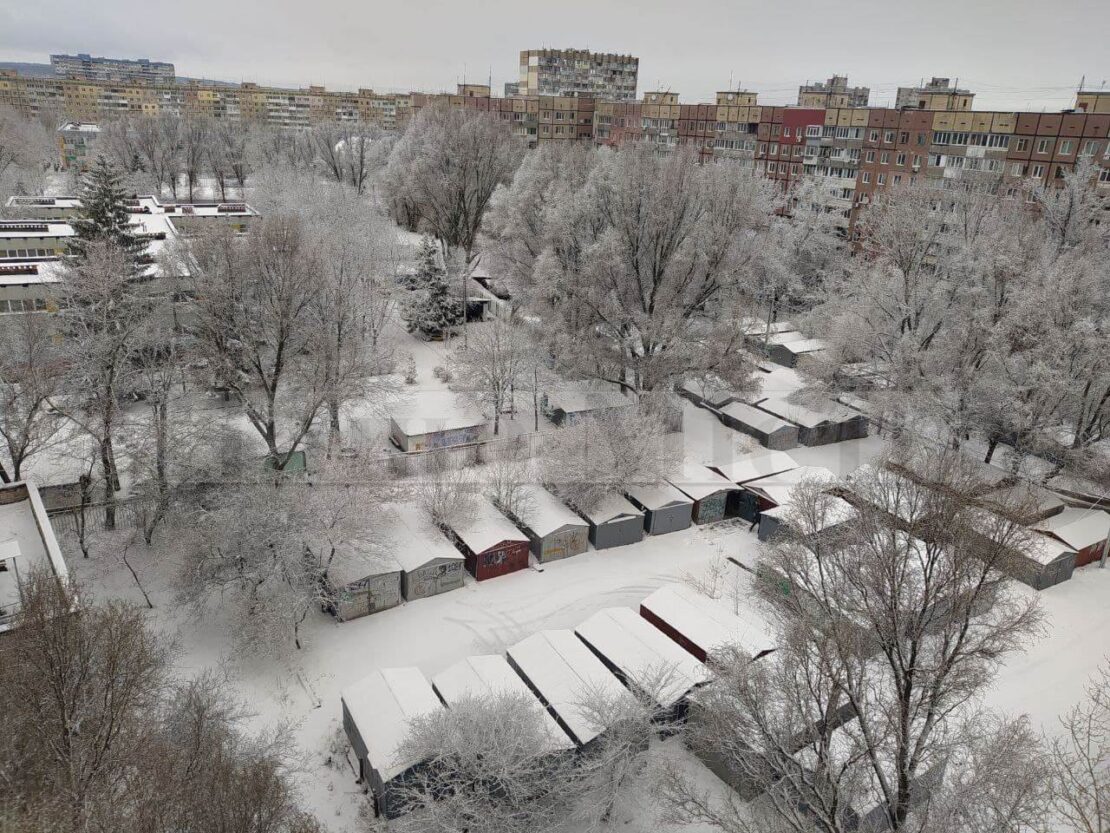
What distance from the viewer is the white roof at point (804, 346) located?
3488cm

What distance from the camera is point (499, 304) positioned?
3878 cm

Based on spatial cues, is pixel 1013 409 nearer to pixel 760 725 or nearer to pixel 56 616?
pixel 760 725

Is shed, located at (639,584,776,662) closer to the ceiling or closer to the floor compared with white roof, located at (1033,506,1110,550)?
closer to the floor

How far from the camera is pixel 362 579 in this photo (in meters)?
17.8

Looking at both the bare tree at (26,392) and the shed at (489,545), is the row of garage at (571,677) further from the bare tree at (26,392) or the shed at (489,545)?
the bare tree at (26,392)

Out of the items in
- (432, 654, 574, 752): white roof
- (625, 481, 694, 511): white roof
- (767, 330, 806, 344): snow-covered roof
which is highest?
(767, 330, 806, 344): snow-covered roof

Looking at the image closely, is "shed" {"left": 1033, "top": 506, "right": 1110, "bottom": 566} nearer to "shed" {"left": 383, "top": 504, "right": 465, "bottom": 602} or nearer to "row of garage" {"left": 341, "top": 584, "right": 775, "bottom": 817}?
"row of garage" {"left": 341, "top": 584, "right": 775, "bottom": 817}

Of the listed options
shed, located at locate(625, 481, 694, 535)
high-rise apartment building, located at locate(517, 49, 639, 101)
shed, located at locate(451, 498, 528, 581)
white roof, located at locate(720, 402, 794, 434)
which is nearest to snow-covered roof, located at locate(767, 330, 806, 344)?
white roof, located at locate(720, 402, 794, 434)

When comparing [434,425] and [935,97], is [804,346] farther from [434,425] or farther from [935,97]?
[935,97]

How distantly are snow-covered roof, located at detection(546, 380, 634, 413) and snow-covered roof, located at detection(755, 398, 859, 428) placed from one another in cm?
581

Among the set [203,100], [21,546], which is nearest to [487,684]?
[21,546]

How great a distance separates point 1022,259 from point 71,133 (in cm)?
10358

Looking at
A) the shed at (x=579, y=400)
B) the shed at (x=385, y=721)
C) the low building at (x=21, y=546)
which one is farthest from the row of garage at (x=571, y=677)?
the shed at (x=579, y=400)

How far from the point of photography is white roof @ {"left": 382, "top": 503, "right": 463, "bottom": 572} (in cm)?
1870
